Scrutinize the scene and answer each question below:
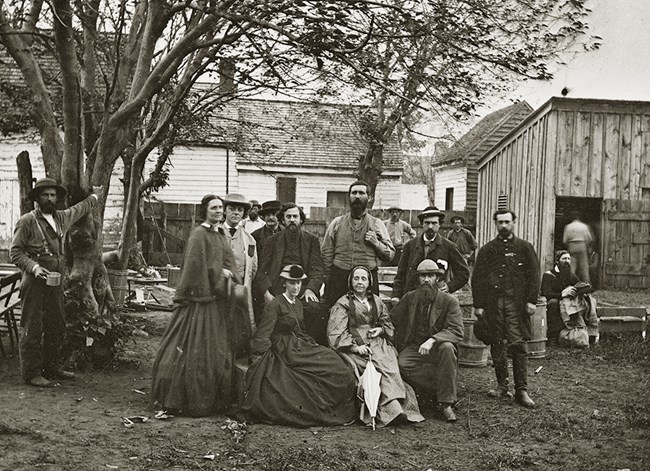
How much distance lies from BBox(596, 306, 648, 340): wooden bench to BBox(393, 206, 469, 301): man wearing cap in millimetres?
3834

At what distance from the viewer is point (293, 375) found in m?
6.49

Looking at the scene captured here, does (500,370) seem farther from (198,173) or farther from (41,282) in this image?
(198,173)

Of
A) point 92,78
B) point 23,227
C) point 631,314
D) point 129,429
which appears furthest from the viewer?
point 631,314

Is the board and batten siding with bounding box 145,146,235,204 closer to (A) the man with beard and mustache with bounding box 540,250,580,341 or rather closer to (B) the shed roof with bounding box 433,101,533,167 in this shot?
(B) the shed roof with bounding box 433,101,533,167

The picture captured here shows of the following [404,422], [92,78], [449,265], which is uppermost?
[92,78]

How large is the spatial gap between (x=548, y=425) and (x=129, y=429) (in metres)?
3.60

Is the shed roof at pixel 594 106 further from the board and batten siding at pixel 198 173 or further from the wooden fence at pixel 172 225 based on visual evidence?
the board and batten siding at pixel 198 173

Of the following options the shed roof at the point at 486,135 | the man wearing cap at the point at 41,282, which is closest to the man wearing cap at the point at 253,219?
the man wearing cap at the point at 41,282

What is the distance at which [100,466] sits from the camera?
496cm

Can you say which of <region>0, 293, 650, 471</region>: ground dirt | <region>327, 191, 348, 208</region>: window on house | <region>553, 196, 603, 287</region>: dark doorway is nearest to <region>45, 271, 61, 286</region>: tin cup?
<region>0, 293, 650, 471</region>: ground dirt

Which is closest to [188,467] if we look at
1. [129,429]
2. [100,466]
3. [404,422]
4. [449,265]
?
[100,466]

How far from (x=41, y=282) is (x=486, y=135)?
938 inches

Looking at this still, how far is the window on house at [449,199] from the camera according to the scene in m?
30.2

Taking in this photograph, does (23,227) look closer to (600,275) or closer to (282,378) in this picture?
(282,378)
